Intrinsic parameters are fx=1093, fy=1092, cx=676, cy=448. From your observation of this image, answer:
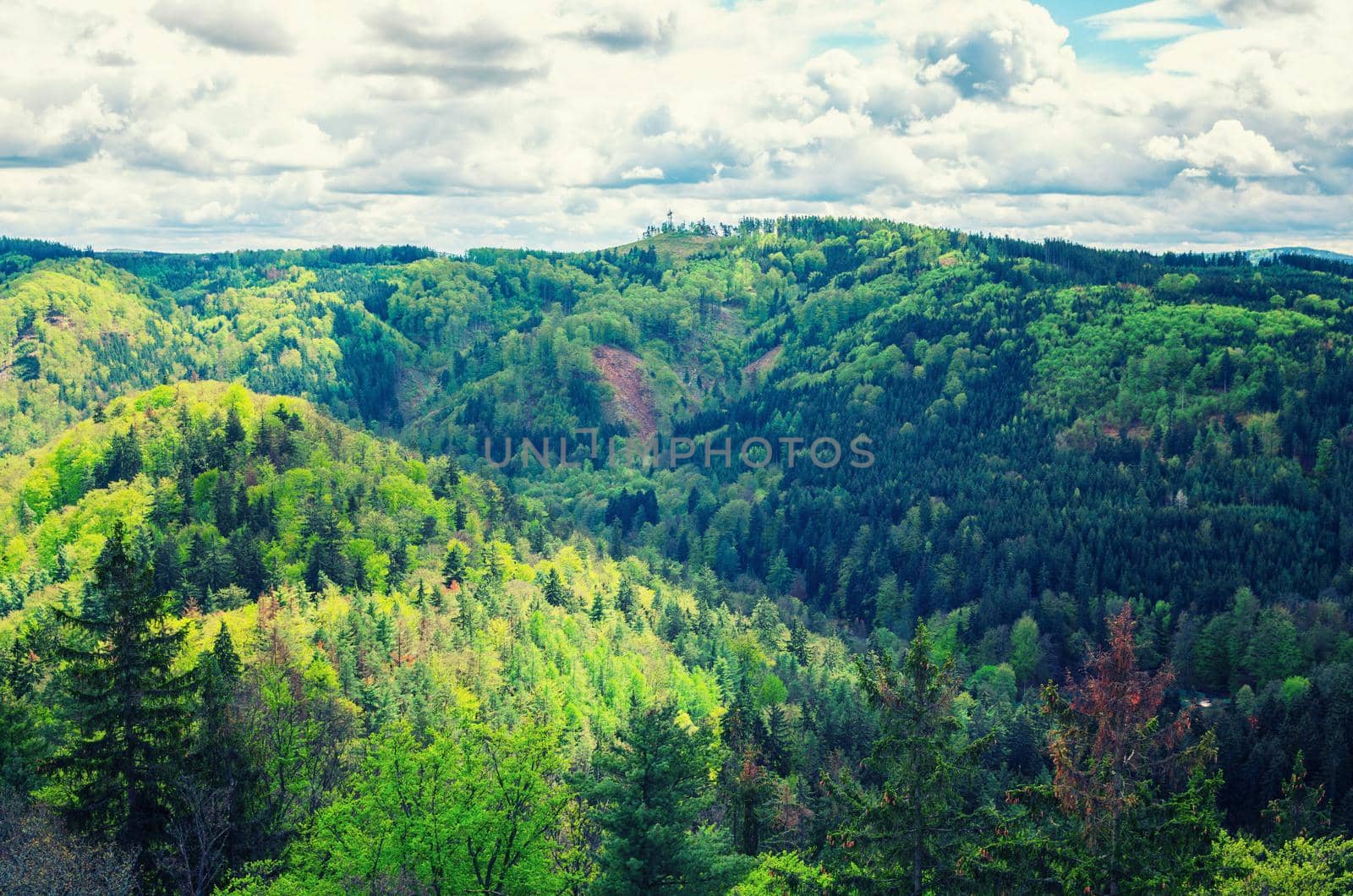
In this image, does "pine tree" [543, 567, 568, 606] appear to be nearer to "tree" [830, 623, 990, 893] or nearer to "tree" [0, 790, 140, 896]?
"tree" [0, 790, 140, 896]

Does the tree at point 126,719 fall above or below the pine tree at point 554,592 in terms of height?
above

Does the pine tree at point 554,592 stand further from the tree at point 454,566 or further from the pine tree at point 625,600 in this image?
the pine tree at point 625,600

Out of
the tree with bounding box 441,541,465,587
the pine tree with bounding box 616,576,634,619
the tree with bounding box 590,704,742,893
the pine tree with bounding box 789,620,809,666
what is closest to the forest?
the tree with bounding box 590,704,742,893

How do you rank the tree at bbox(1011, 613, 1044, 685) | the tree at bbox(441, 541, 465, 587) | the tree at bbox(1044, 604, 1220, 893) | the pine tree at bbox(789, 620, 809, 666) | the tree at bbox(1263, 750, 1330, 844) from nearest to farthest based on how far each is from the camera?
the tree at bbox(1044, 604, 1220, 893), the tree at bbox(1263, 750, 1330, 844), the tree at bbox(441, 541, 465, 587), the pine tree at bbox(789, 620, 809, 666), the tree at bbox(1011, 613, 1044, 685)

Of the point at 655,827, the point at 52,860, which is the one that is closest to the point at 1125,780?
the point at 655,827

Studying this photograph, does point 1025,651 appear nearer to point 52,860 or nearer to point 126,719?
point 126,719

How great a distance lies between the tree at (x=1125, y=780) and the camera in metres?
34.2

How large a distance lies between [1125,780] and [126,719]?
37.1 m

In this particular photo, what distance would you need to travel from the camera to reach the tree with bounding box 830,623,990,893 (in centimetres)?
3594


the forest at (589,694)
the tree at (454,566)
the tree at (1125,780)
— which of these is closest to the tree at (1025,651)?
the forest at (589,694)

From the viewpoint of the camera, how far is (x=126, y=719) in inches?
1694

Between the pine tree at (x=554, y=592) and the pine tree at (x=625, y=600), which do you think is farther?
the pine tree at (x=625, y=600)

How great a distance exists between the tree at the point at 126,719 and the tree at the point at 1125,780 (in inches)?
1335

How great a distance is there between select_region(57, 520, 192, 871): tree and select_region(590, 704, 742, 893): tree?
18099 mm
